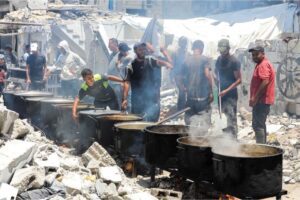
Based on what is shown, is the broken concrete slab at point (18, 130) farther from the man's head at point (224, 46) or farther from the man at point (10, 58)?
the man at point (10, 58)

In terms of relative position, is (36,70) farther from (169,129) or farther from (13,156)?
(13,156)

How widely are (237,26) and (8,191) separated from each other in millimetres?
17369

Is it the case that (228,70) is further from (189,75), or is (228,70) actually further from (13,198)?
(13,198)

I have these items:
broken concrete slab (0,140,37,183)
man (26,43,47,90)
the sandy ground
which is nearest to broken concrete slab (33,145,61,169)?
broken concrete slab (0,140,37,183)

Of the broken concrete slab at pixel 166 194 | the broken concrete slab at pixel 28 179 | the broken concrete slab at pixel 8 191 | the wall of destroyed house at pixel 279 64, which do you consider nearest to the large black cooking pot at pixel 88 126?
the broken concrete slab at pixel 166 194

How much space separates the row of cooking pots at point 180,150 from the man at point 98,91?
0.25 meters

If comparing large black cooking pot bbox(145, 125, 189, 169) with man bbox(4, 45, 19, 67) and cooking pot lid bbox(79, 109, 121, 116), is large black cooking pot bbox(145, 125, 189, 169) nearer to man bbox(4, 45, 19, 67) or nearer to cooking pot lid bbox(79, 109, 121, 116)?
cooking pot lid bbox(79, 109, 121, 116)

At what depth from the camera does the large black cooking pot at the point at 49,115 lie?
1012 centimetres

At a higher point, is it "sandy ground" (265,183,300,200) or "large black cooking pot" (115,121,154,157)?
"large black cooking pot" (115,121,154,157)

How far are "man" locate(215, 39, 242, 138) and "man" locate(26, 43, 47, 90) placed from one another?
6.60 m

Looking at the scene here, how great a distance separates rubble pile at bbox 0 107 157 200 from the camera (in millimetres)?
5609

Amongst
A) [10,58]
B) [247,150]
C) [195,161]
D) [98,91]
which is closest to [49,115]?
[98,91]

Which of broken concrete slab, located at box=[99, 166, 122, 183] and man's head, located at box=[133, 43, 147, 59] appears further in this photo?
man's head, located at box=[133, 43, 147, 59]

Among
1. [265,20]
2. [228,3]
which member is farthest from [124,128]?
[228,3]
